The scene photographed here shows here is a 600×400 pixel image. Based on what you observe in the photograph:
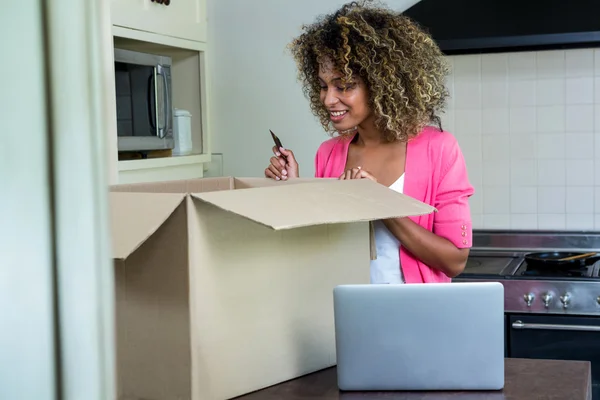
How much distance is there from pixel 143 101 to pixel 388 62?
1.21m

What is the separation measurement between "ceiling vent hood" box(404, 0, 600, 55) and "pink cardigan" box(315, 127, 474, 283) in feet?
3.08

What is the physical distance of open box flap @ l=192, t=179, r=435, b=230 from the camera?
949 millimetres

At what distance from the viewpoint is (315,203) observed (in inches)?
41.2

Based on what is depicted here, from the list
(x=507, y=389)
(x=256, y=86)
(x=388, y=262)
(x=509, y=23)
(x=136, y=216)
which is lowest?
(x=507, y=389)

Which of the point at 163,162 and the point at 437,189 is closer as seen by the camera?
the point at 437,189

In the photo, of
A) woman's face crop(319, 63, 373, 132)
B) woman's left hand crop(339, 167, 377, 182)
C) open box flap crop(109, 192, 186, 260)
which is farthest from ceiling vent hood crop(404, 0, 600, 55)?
open box flap crop(109, 192, 186, 260)

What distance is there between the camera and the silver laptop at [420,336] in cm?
109

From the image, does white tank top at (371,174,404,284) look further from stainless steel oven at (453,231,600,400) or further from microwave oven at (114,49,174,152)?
microwave oven at (114,49,174,152)

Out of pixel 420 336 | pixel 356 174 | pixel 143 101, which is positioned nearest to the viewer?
pixel 420 336

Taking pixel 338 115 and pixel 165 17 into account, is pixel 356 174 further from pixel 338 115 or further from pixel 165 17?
pixel 165 17

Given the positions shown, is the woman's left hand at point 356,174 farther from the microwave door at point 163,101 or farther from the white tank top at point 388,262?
the microwave door at point 163,101

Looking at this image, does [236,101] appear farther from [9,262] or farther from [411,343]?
[9,262]

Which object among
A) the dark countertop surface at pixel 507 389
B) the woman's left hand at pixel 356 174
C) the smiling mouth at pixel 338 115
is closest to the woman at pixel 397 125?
the smiling mouth at pixel 338 115

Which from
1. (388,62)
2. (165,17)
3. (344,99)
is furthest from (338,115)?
(165,17)
